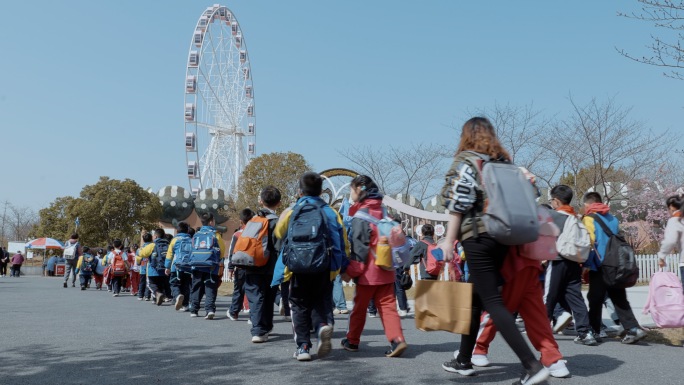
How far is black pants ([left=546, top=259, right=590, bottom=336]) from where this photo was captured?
5.48 m

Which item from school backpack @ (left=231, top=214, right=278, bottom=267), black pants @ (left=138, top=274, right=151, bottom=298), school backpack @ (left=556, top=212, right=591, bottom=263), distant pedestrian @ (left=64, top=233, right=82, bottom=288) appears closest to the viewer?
school backpack @ (left=556, top=212, right=591, bottom=263)

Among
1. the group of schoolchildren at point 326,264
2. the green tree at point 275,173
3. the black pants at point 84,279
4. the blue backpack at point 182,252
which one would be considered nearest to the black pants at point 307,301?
the group of schoolchildren at point 326,264

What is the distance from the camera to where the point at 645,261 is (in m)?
18.7

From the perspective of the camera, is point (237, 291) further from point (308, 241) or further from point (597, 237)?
point (597, 237)

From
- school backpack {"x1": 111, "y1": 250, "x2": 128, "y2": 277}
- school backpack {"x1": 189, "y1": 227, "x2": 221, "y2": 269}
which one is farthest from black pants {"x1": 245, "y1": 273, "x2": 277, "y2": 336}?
school backpack {"x1": 111, "y1": 250, "x2": 128, "y2": 277}

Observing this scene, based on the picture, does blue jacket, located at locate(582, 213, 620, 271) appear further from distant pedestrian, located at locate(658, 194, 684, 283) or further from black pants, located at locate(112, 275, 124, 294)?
black pants, located at locate(112, 275, 124, 294)

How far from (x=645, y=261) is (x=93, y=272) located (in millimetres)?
16226

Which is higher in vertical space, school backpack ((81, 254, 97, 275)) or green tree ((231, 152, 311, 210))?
green tree ((231, 152, 311, 210))

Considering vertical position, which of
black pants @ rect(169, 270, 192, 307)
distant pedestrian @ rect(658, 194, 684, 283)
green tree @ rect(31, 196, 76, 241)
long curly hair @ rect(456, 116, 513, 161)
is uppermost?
green tree @ rect(31, 196, 76, 241)

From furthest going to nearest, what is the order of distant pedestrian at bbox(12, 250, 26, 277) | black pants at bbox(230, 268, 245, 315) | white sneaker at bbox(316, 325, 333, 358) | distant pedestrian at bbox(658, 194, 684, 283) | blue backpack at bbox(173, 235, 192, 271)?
distant pedestrian at bbox(12, 250, 26, 277) < blue backpack at bbox(173, 235, 192, 271) < black pants at bbox(230, 268, 245, 315) < distant pedestrian at bbox(658, 194, 684, 283) < white sneaker at bbox(316, 325, 333, 358)

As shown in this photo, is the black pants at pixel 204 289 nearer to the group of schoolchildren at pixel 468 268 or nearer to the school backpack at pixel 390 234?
the group of schoolchildren at pixel 468 268

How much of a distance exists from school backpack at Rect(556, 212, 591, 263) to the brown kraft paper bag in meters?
2.05

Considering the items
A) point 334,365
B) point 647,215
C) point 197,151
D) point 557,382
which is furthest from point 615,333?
point 197,151

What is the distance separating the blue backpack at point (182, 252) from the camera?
8.66 m
